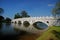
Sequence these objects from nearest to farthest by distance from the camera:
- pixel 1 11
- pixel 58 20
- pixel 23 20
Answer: pixel 58 20, pixel 23 20, pixel 1 11

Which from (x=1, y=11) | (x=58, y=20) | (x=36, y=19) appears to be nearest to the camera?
(x=58, y=20)

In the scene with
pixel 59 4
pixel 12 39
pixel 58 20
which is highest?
pixel 59 4

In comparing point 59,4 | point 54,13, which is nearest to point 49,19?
point 54,13

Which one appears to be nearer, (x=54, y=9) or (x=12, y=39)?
(x=12, y=39)

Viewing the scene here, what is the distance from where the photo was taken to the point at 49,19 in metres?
42.8

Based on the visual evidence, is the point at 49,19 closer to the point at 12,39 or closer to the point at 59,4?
the point at 59,4

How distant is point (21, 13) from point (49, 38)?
72.5m

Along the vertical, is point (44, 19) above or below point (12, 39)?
above

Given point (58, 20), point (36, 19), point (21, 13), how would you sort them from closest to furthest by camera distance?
point (58, 20) → point (36, 19) → point (21, 13)

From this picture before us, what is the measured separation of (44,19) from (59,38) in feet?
94.4

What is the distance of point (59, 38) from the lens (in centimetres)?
1562

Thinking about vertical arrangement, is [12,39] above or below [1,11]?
below

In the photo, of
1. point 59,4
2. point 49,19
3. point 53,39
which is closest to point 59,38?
point 53,39

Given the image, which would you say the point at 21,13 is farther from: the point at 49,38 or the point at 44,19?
the point at 49,38
